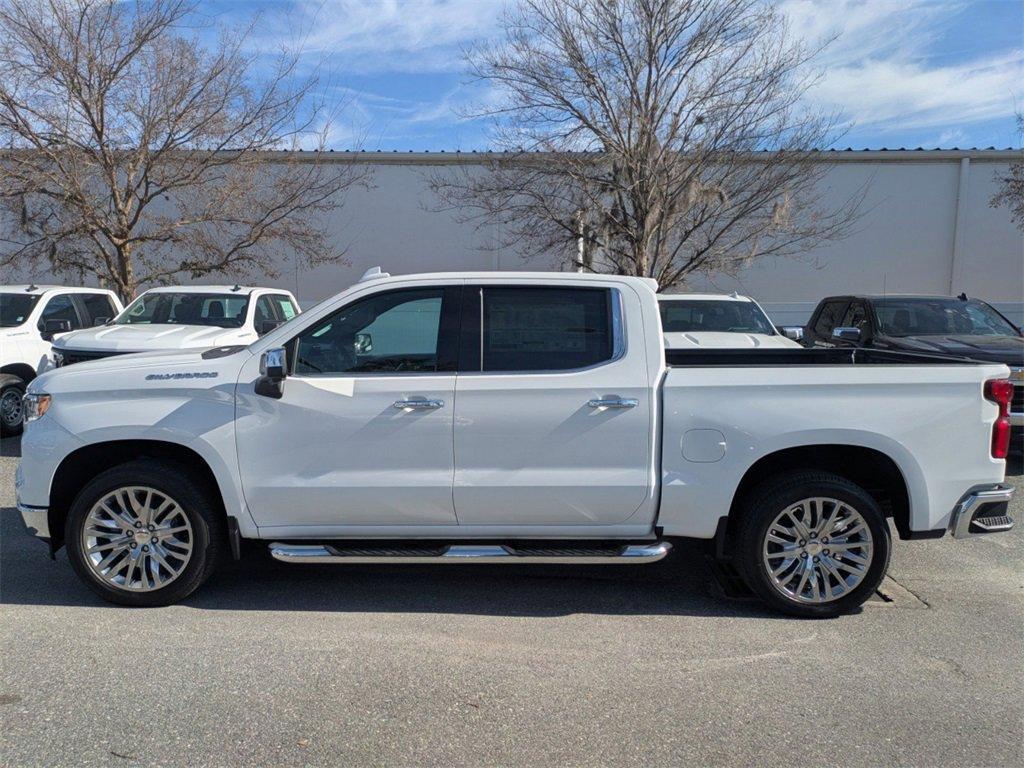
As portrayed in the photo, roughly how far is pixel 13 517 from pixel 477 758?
16.9 ft

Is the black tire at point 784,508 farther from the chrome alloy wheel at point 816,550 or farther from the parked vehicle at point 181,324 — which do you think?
the parked vehicle at point 181,324

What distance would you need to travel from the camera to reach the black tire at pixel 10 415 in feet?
31.2

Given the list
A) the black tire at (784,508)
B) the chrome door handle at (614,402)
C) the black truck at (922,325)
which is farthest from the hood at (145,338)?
the black truck at (922,325)

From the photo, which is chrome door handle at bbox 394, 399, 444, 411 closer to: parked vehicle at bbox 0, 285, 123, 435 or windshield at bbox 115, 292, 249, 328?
windshield at bbox 115, 292, 249, 328

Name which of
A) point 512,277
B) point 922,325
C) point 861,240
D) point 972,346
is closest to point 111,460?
point 512,277

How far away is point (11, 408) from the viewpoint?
9688 millimetres

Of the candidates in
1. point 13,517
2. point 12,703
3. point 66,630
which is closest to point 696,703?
point 12,703

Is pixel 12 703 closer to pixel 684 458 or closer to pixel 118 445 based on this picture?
pixel 118 445

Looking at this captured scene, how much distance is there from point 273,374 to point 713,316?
7248 millimetres

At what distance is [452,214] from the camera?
19812mm

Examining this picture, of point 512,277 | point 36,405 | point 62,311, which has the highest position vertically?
point 512,277

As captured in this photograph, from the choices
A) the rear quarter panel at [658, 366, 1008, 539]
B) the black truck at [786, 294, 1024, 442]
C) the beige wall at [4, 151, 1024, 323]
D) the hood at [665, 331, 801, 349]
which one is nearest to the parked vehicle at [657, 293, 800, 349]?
the hood at [665, 331, 801, 349]

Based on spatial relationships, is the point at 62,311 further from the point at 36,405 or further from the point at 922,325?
the point at 922,325

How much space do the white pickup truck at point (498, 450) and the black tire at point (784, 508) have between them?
0.04ft
